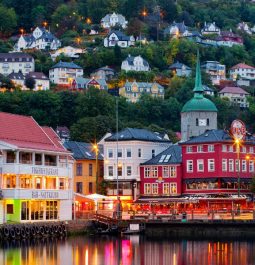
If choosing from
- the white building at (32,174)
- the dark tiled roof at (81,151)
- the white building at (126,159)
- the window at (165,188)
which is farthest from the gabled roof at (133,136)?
the white building at (32,174)

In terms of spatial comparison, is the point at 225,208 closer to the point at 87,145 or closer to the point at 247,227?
the point at 247,227

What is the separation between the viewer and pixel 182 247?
8069 centimetres

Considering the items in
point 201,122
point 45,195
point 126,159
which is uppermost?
point 201,122

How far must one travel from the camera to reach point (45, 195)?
3669 inches

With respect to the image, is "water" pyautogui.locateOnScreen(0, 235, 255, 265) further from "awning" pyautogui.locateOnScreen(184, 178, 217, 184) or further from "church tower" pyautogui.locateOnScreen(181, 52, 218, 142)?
"church tower" pyautogui.locateOnScreen(181, 52, 218, 142)

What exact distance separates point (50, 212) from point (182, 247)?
58.4 feet

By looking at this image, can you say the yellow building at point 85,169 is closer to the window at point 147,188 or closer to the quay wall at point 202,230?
the window at point 147,188

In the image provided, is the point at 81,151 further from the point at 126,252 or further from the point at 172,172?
the point at 126,252

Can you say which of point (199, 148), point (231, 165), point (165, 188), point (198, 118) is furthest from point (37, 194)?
point (198, 118)

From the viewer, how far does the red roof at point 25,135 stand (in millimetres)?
91812

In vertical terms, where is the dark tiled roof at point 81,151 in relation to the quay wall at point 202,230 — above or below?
above

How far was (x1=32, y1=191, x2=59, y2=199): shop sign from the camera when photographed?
9136 cm

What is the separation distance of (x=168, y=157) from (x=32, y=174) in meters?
30.8

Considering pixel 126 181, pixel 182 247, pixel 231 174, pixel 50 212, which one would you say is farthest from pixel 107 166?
pixel 182 247
